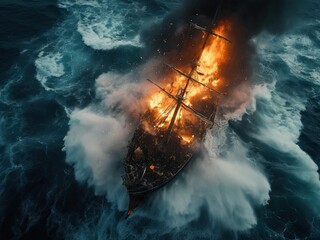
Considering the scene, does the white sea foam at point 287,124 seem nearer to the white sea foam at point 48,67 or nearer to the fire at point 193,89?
the fire at point 193,89

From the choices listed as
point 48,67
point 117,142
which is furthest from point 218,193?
point 48,67

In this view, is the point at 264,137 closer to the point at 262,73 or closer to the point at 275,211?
the point at 275,211

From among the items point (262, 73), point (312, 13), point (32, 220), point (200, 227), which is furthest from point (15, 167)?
point (312, 13)

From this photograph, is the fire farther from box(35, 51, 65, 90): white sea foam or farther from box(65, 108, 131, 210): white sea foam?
box(35, 51, 65, 90): white sea foam

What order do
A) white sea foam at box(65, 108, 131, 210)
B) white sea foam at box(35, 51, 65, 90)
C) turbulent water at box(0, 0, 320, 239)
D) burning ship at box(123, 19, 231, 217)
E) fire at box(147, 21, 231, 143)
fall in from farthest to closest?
1. white sea foam at box(35, 51, 65, 90)
2. fire at box(147, 21, 231, 143)
3. white sea foam at box(65, 108, 131, 210)
4. turbulent water at box(0, 0, 320, 239)
5. burning ship at box(123, 19, 231, 217)

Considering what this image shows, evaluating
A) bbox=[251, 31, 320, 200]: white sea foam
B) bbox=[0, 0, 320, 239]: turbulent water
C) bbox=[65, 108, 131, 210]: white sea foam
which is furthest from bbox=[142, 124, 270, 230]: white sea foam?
bbox=[65, 108, 131, 210]: white sea foam

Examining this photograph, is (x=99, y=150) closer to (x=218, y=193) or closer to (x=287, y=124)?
(x=218, y=193)

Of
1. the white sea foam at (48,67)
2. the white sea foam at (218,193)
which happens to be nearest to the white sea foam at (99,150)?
the white sea foam at (218,193)

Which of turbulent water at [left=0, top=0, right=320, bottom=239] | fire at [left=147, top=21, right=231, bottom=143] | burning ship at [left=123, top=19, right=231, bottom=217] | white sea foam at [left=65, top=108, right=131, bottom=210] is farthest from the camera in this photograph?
fire at [left=147, top=21, right=231, bottom=143]
